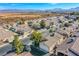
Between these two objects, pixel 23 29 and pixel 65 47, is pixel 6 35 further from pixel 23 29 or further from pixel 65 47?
pixel 65 47

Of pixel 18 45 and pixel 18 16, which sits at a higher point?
pixel 18 16

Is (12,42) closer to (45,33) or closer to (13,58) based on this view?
(13,58)

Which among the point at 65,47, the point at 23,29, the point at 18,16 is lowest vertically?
the point at 65,47

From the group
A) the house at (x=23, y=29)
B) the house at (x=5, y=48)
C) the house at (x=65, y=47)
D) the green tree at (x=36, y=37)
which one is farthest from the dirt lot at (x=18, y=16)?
the house at (x=65, y=47)

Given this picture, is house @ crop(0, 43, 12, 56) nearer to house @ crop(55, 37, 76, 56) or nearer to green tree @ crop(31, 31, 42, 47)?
green tree @ crop(31, 31, 42, 47)

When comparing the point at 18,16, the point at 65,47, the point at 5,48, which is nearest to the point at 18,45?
the point at 5,48

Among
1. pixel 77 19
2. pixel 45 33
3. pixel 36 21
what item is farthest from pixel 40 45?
pixel 77 19

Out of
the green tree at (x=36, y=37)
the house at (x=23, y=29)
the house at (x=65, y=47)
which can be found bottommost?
the house at (x=65, y=47)

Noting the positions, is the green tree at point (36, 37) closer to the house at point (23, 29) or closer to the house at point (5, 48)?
the house at point (23, 29)

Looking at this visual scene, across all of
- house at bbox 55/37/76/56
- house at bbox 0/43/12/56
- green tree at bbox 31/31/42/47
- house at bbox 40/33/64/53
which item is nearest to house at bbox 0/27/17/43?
house at bbox 0/43/12/56

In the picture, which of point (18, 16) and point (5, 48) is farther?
point (18, 16)
